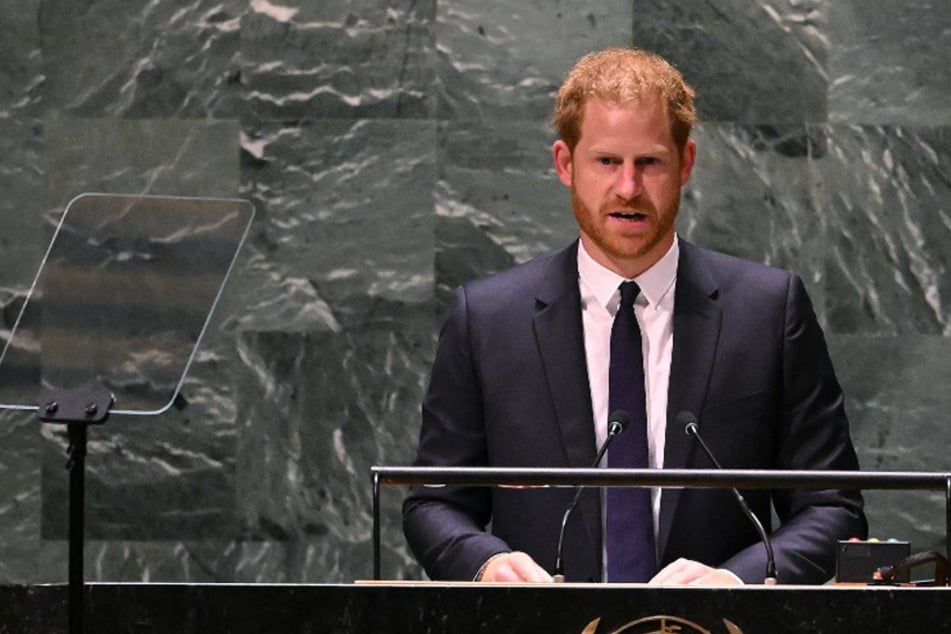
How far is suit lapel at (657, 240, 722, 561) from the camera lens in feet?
12.4

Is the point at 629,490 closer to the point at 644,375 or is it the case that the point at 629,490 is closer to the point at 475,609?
the point at 644,375

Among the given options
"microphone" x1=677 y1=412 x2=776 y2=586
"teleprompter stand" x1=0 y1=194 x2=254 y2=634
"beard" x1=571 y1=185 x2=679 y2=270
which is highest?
"beard" x1=571 y1=185 x2=679 y2=270

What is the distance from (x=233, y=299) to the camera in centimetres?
569

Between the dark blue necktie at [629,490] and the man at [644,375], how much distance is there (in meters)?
0.01

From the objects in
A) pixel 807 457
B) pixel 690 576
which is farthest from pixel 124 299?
pixel 807 457

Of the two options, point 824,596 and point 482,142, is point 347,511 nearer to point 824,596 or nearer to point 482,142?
point 482,142

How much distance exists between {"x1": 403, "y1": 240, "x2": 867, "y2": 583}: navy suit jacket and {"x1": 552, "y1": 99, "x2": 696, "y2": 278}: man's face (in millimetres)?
212

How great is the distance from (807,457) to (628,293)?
20.2 inches

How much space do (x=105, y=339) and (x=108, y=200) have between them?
0.25m

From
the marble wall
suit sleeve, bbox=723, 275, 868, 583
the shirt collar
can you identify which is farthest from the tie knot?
the marble wall

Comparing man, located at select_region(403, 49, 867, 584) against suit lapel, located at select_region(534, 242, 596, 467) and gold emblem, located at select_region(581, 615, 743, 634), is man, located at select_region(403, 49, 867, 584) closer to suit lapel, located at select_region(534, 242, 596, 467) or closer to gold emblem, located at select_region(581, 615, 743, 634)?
suit lapel, located at select_region(534, 242, 596, 467)

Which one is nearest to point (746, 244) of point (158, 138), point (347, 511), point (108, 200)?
point (347, 511)

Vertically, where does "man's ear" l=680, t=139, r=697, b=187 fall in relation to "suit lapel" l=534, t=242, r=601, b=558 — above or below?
above

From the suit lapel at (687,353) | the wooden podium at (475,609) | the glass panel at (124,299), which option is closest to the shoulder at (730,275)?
the suit lapel at (687,353)
